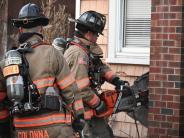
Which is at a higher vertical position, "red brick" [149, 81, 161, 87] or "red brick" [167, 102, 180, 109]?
"red brick" [149, 81, 161, 87]

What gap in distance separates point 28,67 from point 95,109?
6.50 feet

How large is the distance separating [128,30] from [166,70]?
2556mm

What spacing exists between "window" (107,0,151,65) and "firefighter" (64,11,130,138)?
203 centimetres

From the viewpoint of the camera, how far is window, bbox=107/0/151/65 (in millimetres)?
9930

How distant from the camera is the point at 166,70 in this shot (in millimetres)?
7699

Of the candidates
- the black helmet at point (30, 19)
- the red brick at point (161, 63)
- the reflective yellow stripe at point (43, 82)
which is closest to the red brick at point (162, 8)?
the red brick at point (161, 63)

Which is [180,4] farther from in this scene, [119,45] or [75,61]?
[119,45]

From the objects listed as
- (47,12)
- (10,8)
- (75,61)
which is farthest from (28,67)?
(10,8)

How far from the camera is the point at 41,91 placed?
19.3ft

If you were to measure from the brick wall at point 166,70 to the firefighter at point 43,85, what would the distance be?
73.9 inches

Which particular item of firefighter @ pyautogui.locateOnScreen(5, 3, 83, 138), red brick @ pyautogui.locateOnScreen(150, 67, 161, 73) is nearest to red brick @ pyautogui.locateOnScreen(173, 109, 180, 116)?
red brick @ pyautogui.locateOnScreen(150, 67, 161, 73)

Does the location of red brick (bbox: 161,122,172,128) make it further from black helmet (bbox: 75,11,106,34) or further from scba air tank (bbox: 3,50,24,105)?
scba air tank (bbox: 3,50,24,105)

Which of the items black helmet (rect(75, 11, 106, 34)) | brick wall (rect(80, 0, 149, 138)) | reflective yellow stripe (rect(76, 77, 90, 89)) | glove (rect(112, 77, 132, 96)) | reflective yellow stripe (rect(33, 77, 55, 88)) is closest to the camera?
reflective yellow stripe (rect(33, 77, 55, 88))

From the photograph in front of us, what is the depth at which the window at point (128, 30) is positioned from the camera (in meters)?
9.93
